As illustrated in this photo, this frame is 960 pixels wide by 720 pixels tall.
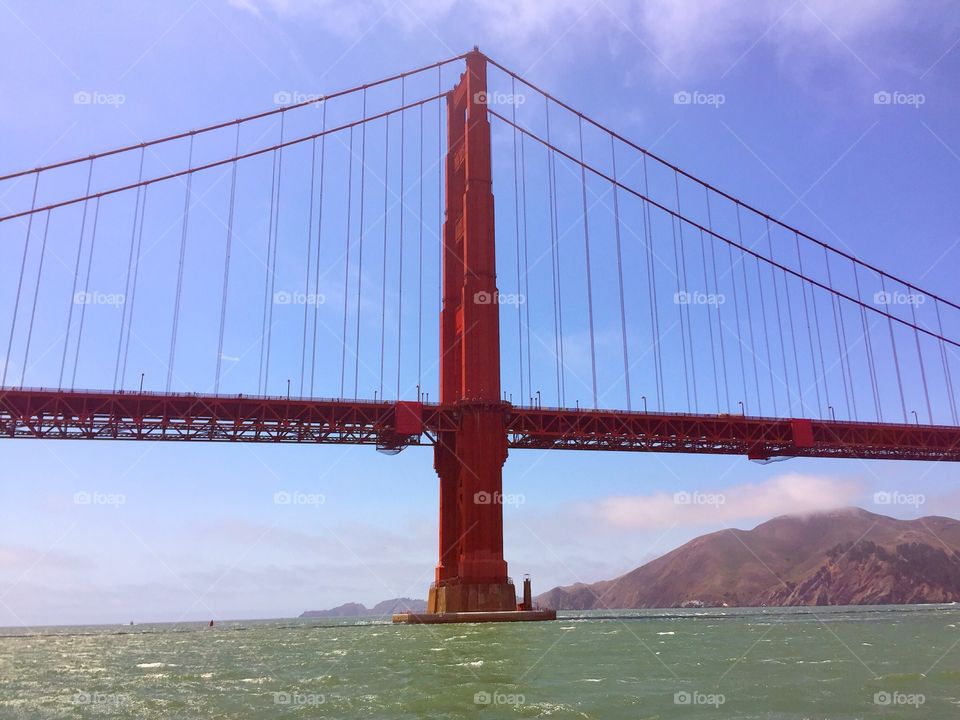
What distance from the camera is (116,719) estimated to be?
13.5 m

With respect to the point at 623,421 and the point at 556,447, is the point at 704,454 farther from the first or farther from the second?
the point at 556,447

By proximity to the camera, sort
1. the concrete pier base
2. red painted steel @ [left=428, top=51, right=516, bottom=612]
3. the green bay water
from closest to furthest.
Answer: the green bay water → the concrete pier base → red painted steel @ [left=428, top=51, right=516, bottom=612]

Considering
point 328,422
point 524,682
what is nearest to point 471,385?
point 328,422

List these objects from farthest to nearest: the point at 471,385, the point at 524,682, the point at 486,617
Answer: the point at 471,385 → the point at 486,617 → the point at 524,682

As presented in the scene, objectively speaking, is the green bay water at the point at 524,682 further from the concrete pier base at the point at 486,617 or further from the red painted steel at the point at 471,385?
the red painted steel at the point at 471,385

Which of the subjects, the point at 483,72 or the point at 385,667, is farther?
the point at 483,72

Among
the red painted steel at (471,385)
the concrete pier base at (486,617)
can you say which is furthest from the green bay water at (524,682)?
the red painted steel at (471,385)

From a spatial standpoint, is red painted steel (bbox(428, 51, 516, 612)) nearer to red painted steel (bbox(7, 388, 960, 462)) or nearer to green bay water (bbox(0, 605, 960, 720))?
red painted steel (bbox(7, 388, 960, 462))

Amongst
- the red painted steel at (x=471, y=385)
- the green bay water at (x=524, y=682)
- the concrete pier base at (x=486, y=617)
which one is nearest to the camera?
the green bay water at (x=524, y=682)

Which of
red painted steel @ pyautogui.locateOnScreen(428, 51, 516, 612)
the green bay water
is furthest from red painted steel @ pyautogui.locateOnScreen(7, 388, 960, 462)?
the green bay water

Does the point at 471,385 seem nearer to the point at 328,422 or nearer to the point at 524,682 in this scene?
the point at 328,422

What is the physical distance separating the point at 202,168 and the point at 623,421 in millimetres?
35951

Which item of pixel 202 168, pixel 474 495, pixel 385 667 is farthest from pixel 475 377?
pixel 385 667

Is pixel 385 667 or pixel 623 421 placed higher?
pixel 623 421
